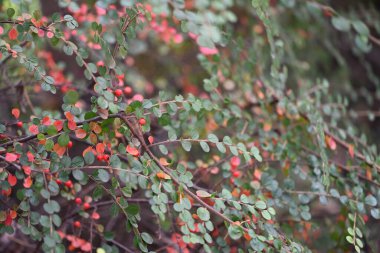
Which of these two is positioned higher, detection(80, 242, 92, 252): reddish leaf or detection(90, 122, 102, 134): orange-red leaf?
detection(90, 122, 102, 134): orange-red leaf

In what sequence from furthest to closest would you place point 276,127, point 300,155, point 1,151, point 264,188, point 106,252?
1. point 276,127
2. point 300,155
3. point 264,188
4. point 106,252
5. point 1,151

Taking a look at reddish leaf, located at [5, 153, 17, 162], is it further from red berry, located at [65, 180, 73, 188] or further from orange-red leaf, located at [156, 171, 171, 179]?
orange-red leaf, located at [156, 171, 171, 179]

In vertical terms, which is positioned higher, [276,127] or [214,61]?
[214,61]

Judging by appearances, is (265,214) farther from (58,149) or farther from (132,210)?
(58,149)

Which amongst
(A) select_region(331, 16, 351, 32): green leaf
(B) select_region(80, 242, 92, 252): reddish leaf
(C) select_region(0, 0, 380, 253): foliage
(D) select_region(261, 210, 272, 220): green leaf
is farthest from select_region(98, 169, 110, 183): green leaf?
(A) select_region(331, 16, 351, 32): green leaf

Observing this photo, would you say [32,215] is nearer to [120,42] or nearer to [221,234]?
[120,42]

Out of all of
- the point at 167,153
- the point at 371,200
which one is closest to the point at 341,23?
the point at 371,200

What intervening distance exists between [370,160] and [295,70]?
0.80 metres

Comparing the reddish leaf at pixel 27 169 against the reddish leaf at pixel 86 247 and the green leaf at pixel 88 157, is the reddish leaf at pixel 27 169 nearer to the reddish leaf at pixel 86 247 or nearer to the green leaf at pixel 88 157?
the green leaf at pixel 88 157

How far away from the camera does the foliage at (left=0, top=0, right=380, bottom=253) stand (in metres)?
1.07

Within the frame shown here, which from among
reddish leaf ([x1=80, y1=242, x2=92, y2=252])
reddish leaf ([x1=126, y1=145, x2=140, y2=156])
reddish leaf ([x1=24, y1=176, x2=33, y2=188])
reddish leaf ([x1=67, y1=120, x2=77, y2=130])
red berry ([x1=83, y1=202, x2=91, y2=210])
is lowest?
reddish leaf ([x1=80, y1=242, x2=92, y2=252])

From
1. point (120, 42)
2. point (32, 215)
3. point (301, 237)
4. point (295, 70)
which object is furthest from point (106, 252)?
point (295, 70)

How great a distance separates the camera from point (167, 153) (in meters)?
1.16

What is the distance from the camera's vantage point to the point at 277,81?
1552mm
